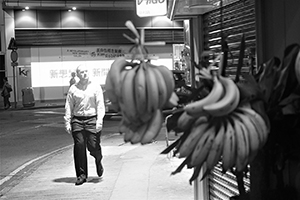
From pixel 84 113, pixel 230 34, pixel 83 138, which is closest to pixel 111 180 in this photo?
pixel 83 138

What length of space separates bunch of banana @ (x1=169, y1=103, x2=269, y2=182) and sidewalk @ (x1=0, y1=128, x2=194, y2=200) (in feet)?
18.4

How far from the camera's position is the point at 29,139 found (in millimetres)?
14805

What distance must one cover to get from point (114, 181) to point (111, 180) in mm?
125

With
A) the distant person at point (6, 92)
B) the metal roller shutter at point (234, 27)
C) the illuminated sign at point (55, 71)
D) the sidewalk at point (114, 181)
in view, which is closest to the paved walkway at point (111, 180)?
the sidewalk at point (114, 181)

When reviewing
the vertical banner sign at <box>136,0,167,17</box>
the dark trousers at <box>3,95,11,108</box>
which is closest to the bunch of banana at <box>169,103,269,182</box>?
the vertical banner sign at <box>136,0,167,17</box>

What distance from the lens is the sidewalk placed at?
731 centimetres

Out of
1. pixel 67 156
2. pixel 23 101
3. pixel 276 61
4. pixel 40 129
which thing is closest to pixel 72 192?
pixel 67 156

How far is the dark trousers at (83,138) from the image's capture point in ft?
26.1

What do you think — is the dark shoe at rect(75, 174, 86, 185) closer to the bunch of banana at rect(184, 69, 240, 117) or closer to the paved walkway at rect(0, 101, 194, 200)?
the paved walkway at rect(0, 101, 194, 200)

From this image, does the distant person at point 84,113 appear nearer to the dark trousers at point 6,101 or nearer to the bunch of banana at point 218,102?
the bunch of banana at point 218,102

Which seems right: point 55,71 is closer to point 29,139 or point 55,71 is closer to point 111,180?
point 29,139

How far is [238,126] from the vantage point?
1.33m

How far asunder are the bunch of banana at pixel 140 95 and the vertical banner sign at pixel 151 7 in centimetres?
716

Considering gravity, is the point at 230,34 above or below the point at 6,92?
above
